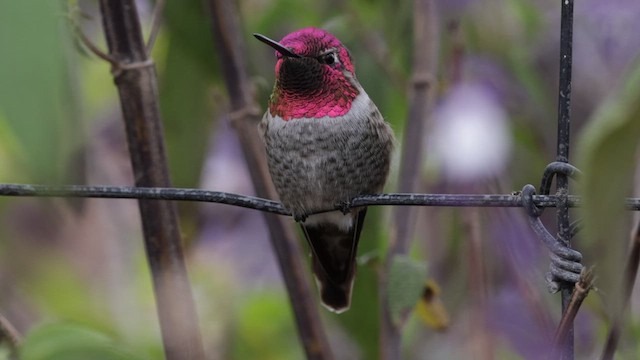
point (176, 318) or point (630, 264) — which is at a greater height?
point (176, 318)

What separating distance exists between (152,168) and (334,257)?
1.07ft

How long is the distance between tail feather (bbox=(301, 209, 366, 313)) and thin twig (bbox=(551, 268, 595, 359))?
63 centimetres

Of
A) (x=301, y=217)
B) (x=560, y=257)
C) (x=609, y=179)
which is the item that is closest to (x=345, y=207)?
(x=301, y=217)

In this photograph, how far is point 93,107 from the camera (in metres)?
1.94

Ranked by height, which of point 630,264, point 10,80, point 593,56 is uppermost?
point 593,56

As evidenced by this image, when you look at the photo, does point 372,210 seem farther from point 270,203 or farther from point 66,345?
point 66,345

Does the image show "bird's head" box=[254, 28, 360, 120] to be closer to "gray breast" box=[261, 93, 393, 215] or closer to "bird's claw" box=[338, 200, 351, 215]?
"gray breast" box=[261, 93, 393, 215]

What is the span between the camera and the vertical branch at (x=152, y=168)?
117cm

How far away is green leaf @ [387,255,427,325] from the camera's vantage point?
1138 millimetres

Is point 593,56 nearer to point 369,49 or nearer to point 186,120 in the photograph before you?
point 369,49

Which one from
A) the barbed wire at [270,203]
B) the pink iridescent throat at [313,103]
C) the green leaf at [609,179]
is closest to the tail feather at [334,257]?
the pink iridescent throat at [313,103]

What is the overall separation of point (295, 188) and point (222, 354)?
1.59 ft

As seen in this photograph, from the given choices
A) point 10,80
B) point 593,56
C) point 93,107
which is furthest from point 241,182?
point 10,80

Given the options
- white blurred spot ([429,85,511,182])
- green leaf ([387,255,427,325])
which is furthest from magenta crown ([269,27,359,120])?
white blurred spot ([429,85,511,182])
